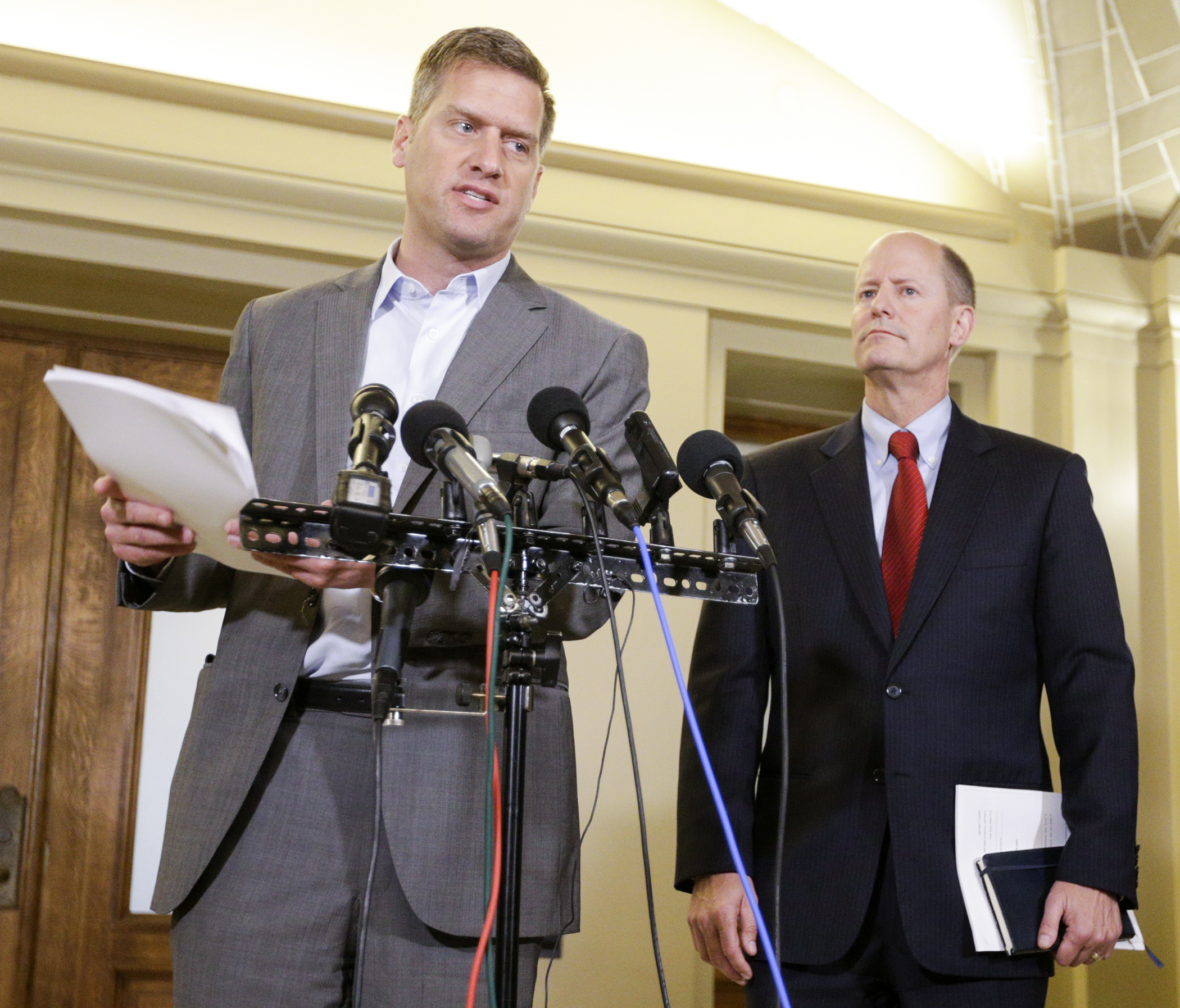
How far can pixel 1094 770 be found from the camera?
1913mm

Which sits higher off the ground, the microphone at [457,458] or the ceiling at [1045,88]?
the ceiling at [1045,88]

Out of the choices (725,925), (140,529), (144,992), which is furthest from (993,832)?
(144,992)

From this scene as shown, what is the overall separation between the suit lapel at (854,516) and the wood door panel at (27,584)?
6.98 feet

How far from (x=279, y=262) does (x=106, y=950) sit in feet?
6.02

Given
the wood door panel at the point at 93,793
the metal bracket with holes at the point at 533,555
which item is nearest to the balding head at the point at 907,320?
the metal bracket with holes at the point at 533,555

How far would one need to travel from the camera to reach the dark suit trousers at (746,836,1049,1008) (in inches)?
71.7

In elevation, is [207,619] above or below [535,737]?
above

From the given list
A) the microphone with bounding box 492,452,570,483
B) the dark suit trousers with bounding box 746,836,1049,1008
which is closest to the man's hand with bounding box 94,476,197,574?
the microphone with bounding box 492,452,570,483

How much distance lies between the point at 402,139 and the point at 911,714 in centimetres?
122

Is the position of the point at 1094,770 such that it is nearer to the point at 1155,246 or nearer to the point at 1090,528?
the point at 1090,528

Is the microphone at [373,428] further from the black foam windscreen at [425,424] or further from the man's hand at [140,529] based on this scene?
the man's hand at [140,529]

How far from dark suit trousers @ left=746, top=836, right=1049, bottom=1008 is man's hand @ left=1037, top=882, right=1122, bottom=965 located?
0.08 metres

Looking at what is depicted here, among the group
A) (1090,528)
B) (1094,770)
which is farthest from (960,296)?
(1094,770)

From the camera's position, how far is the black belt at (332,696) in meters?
1.44
